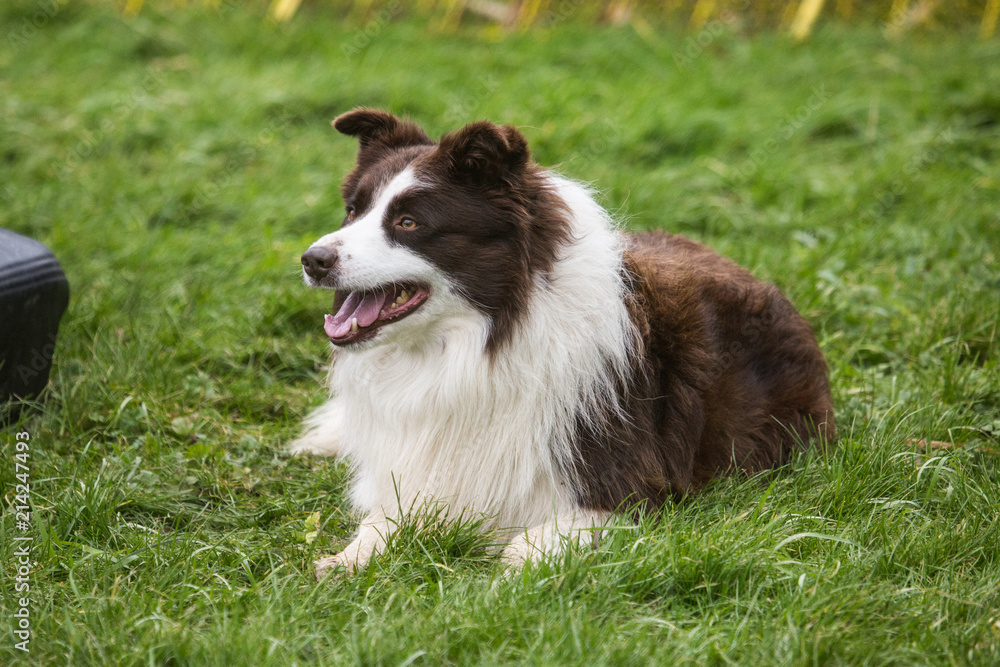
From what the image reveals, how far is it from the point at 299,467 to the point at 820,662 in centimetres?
224

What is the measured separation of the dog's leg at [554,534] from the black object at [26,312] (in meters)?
2.18

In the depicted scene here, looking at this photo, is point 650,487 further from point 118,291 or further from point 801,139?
point 801,139

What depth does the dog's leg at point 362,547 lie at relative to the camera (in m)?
2.79

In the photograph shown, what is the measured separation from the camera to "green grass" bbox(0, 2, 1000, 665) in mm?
2426

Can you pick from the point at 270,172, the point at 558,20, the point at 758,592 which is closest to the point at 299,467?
the point at 758,592

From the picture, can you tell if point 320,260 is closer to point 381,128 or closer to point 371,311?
point 371,311

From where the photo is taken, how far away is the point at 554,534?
2.83 m

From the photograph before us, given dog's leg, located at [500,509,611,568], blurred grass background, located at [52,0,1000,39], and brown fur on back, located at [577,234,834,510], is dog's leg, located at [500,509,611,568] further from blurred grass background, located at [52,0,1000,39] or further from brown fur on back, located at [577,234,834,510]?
Answer: blurred grass background, located at [52,0,1000,39]
